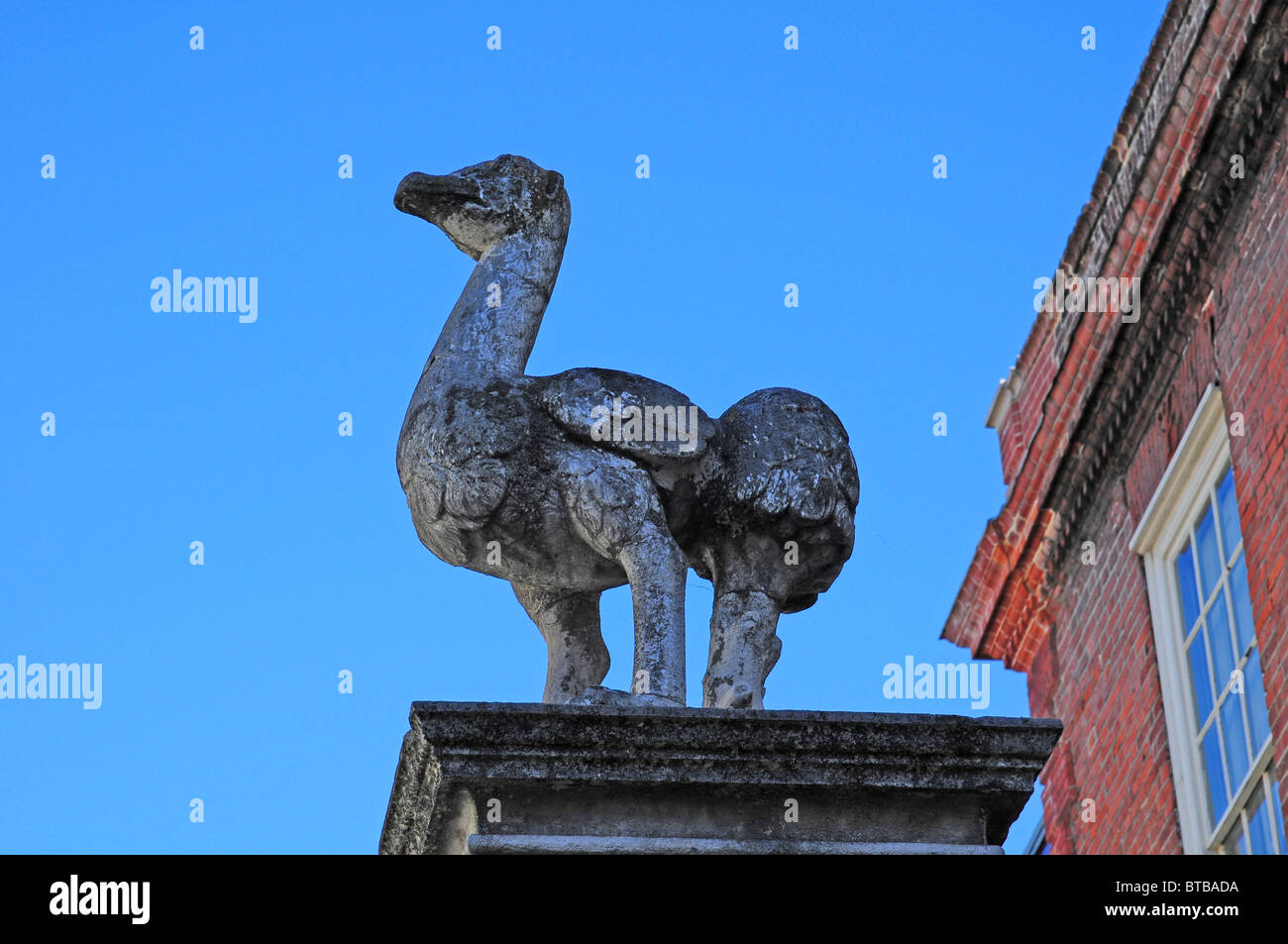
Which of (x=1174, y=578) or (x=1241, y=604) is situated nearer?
(x=1241, y=604)

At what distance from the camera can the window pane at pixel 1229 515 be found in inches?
494

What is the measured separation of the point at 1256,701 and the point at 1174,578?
1.64 m

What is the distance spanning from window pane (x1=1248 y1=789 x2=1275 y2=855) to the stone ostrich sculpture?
19.3 feet

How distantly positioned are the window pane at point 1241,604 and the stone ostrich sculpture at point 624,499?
20.0ft

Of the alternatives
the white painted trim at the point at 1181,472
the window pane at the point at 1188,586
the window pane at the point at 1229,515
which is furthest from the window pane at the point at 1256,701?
the white painted trim at the point at 1181,472

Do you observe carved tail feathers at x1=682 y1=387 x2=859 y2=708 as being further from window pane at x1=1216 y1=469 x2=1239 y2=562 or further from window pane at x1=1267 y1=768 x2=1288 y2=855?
window pane at x1=1216 y1=469 x2=1239 y2=562

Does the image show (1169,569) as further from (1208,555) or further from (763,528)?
(763,528)

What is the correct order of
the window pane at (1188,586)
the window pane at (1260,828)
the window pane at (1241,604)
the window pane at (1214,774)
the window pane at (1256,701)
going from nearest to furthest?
the window pane at (1260,828), the window pane at (1256,701), the window pane at (1241,604), the window pane at (1214,774), the window pane at (1188,586)

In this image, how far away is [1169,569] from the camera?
13.5m

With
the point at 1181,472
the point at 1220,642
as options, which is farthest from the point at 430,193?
the point at 1181,472

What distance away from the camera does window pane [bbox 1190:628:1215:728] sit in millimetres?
12828

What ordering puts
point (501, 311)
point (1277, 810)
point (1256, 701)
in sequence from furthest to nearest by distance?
point (1256, 701) → point (1277, 810) → point (501, 311)

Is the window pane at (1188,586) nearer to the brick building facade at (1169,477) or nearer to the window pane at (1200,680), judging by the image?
the brick building facade at (1169,477)

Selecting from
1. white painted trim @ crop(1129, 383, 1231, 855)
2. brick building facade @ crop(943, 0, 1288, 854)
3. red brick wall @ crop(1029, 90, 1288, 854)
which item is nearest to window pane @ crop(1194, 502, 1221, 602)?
brick building facade @ crop(943, 0, 1288, 854)
